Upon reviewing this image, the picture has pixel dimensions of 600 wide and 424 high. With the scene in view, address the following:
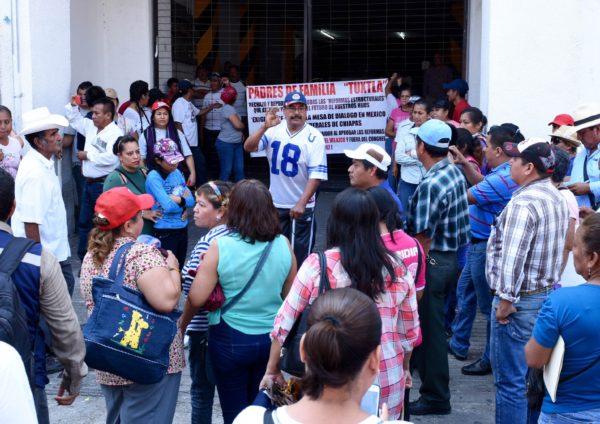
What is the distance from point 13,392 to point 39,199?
377 cm

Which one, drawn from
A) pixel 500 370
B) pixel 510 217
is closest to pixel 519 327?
pixel 500 370

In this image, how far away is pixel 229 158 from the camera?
12398 mm

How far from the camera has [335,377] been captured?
2314 millimetres

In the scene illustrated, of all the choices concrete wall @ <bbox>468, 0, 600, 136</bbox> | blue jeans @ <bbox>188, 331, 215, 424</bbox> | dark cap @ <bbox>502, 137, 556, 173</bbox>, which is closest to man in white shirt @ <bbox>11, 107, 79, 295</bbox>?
blue jeans @ <bbox>188, 331, 215, 424</bbox>

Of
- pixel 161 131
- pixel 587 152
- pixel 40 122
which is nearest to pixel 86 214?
pixel 161 131

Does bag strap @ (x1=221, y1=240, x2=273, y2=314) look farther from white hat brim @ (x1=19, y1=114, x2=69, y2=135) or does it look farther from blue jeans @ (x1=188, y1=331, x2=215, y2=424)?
white hat brim @ (x1=19, y1=114, x2=69, y2=135)

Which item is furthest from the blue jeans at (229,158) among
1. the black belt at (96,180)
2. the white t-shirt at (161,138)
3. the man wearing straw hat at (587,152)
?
the man wearing straw hat at (587,152)

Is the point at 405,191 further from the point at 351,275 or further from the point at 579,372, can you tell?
the point at 579,372

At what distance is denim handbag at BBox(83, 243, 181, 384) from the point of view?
363 cm

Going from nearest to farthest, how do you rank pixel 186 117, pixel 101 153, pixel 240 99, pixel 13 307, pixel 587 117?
1. pixel 13 307
2. pixel 587 117
3. pixel 101 153
4. pixel 186 117
5. pixel 240 99

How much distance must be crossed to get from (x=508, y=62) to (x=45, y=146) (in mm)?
4913

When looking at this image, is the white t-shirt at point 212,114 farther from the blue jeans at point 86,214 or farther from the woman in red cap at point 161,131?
the blue jeans at point 86,214

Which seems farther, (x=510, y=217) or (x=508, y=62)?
(x=508, y=62)

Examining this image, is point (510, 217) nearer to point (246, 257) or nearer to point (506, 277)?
point (506, 277)
